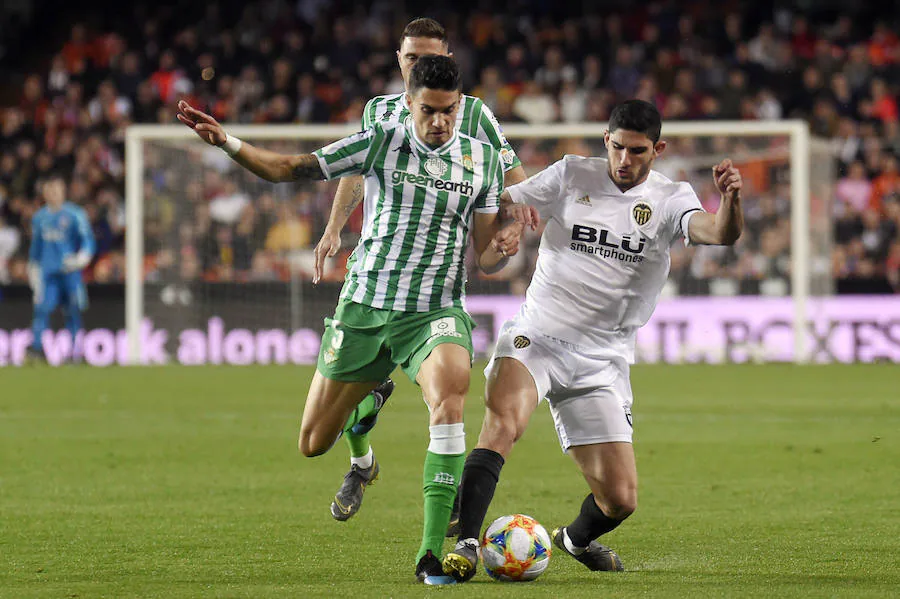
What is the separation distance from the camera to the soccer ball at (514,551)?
506cm

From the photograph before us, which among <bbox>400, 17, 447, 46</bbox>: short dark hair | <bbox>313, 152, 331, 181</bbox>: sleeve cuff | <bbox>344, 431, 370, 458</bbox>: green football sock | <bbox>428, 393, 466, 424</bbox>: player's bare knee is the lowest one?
<bbox>344, 431, 370, 458</bbox>: green football sock

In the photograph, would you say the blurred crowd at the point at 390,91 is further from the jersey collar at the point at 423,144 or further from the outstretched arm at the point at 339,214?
the jersey collar at the point at 423,144

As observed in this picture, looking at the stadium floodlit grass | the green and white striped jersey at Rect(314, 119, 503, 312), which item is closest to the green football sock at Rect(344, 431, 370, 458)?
the stadium floodlit grass

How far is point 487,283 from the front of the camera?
55.2 feet

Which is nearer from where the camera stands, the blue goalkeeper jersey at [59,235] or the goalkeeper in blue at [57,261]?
the goalkeeper in blue at [57,261]

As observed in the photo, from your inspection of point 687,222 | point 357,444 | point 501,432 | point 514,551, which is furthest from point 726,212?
point 357,444

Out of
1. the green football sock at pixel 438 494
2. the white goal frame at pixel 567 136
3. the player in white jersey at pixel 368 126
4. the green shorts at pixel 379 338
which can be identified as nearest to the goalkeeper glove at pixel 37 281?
the white goal frame at pixel 567 136

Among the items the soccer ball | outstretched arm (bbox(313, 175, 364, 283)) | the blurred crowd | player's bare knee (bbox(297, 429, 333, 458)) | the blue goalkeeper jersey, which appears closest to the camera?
the soccer ball

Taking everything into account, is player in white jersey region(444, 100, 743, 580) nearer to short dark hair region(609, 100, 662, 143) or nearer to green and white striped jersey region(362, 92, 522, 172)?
short dark hair region(609, 100, 662, 143)

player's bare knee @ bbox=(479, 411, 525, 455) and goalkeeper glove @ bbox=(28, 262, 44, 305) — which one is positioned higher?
goalkeeper glove @ bbox=(28, 262, 44, 305)

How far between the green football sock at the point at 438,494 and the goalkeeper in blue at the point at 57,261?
11996mm

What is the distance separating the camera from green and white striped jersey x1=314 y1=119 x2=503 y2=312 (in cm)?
559

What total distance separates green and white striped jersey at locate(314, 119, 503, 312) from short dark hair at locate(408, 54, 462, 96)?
29cm

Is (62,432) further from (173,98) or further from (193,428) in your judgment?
(173,98)
